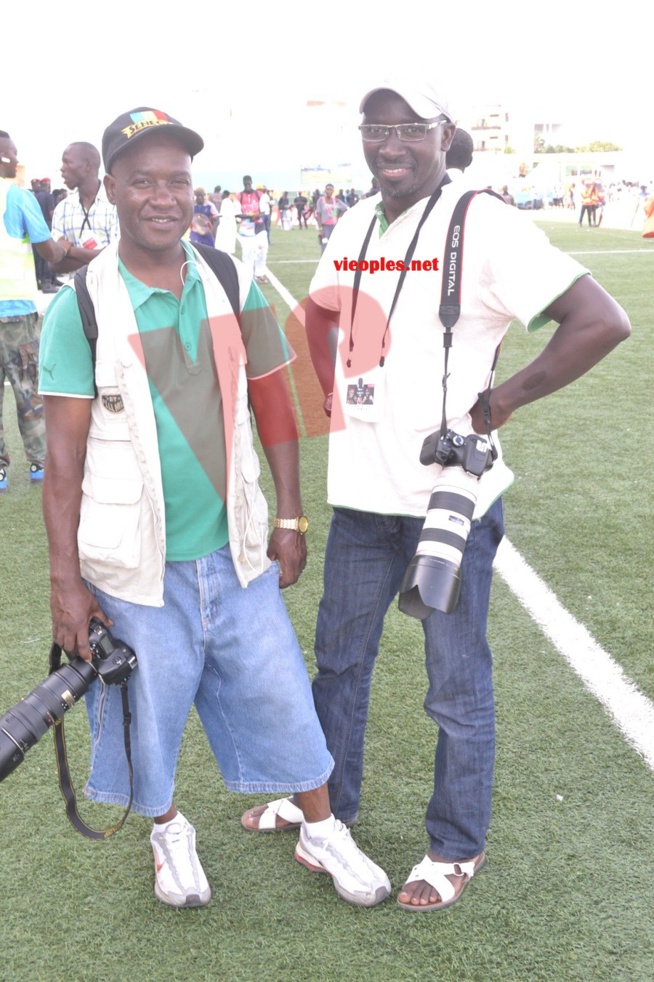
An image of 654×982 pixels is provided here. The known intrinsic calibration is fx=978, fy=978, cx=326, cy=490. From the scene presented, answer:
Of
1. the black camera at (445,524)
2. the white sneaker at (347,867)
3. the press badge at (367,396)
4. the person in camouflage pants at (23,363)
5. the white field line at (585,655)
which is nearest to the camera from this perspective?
the black camera at (445,524)

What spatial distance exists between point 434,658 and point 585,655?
1.58 m

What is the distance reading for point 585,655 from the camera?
12.8ft

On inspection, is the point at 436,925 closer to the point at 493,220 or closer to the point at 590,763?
the point at 590,763

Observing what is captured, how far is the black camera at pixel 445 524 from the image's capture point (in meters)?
2.11

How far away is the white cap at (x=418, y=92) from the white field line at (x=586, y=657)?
2.15 m

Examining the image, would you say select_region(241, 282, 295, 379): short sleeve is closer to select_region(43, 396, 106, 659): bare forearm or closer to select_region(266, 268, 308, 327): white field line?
select_region(43, 396, 106, 659): bare forearm

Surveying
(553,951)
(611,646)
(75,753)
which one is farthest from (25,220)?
(553,951)

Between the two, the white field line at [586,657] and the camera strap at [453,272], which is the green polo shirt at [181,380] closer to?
the camera strap at [453,272]

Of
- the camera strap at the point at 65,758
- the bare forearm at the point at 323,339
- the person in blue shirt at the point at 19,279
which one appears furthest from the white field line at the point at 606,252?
the camera strap at the point at 65,758

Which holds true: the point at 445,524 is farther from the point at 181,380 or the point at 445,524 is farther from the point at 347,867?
the point at 347,867

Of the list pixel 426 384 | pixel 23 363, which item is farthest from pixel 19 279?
pixel 426 384

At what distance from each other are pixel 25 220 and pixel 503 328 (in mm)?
4544

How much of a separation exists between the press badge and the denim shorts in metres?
0.49

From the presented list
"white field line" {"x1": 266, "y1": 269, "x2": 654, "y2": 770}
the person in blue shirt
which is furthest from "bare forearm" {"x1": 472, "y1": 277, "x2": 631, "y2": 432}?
the person in blue shirt
